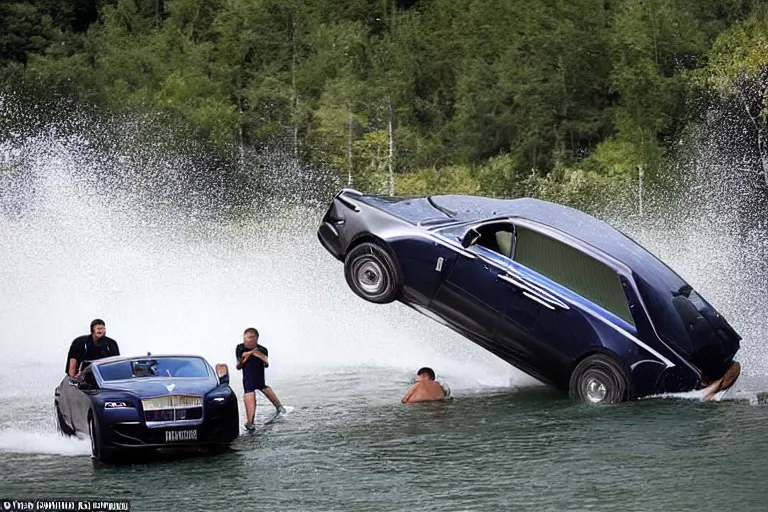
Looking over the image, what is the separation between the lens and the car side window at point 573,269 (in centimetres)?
1645

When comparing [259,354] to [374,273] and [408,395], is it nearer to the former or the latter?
[374,273]

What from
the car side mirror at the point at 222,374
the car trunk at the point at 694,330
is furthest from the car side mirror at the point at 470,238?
the car side mirror at the point at 222,374

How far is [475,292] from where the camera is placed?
17094mm

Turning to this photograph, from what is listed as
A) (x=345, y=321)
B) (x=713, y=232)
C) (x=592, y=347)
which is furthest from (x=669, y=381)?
(x=713, y=232)

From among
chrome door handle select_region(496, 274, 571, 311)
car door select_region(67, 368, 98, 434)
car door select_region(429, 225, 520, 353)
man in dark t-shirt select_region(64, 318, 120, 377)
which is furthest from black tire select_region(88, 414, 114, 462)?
chrome door handle select_region(496, 274, 571, 311)

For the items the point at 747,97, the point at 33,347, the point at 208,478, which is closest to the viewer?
the point at 208,478

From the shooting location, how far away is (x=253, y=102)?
3211 inches

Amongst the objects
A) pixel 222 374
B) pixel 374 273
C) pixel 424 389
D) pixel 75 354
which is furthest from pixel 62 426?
pixel 424 389

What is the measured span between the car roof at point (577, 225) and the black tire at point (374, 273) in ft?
3.41

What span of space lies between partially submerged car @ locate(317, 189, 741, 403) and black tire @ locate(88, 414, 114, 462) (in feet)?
14.4

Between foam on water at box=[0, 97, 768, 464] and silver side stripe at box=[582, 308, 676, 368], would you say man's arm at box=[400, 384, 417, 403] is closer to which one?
foam on water at box=[0, 97, 768, 464]

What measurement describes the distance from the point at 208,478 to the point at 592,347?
5156 mm

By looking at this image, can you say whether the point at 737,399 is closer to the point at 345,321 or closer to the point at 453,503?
the point at 453,503

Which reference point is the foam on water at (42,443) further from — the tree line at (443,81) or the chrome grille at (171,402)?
the tree line at (443,81)
